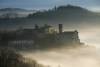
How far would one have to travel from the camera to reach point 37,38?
3912mm

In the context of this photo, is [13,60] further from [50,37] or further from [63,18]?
[63,18]

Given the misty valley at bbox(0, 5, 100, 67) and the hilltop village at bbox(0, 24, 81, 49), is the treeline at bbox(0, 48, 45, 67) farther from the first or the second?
the hilltop village at bbox(0, 24, 81, 49)

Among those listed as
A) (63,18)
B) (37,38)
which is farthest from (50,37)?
(63,18)

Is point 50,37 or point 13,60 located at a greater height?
point 50,37

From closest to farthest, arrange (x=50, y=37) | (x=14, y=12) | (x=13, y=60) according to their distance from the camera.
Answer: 1. (x=13, y=60)
2. (x=50, y=37)
3. (x=14, y=12)

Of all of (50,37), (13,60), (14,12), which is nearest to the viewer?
(13,60)

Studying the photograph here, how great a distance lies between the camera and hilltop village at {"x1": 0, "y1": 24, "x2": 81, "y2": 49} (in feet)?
12.5

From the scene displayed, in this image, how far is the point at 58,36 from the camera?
151 inches

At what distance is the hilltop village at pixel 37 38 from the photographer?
3.82m

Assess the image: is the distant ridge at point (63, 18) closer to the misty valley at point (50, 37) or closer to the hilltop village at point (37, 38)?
the misty valley at point (50, 37)

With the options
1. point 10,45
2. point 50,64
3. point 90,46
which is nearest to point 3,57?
point 10,45

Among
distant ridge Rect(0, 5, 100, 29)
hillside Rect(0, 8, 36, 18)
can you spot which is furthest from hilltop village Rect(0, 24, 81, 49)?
hillside Rect(0, 8, 36, 18)

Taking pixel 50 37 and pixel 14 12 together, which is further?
pixel 14 12

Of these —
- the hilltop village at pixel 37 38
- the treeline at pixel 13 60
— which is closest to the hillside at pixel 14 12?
the hilltop village at pixel 37 38
